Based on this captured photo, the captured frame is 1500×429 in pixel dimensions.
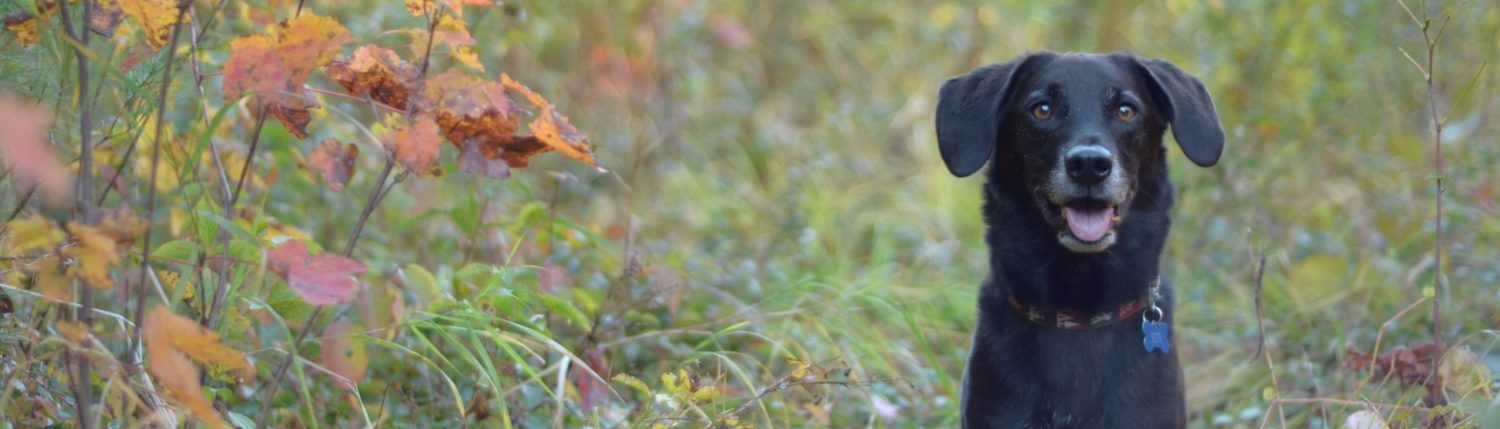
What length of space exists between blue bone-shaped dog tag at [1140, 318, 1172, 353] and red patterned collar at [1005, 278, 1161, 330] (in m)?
0.04

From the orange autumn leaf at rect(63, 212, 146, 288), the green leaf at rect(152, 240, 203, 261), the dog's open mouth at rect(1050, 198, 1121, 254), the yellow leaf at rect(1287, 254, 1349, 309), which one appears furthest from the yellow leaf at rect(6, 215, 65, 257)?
the yellow leaf at rect(1287, 254, 1349, 309)

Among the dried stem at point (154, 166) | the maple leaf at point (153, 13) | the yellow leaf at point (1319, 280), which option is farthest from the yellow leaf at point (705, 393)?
the yellow leaf at point (1319, 280)

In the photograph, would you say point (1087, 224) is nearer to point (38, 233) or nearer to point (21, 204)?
point (38, 233)

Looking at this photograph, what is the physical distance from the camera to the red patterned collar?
113 inches

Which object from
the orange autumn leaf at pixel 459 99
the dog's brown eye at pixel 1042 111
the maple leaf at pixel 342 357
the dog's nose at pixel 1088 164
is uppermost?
the orange autumn leaf at pixel 459 99

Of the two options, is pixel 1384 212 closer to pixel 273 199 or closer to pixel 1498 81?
pixel 1498 81

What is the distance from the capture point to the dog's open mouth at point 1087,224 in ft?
9.41

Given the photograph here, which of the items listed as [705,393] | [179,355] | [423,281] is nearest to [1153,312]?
[705,393]

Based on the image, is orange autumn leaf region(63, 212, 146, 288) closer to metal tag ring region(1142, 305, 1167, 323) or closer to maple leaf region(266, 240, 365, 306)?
maple leaf region(266, 240, 365, 306)

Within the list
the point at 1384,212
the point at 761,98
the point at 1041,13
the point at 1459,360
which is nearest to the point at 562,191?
the point at 761,98

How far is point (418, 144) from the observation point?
2410 millimetres

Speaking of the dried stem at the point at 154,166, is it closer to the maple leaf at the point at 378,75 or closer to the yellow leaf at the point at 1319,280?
the maple leaf at the point at 378,75

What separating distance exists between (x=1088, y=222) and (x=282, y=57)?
1.54m

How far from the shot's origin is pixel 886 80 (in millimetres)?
8055
